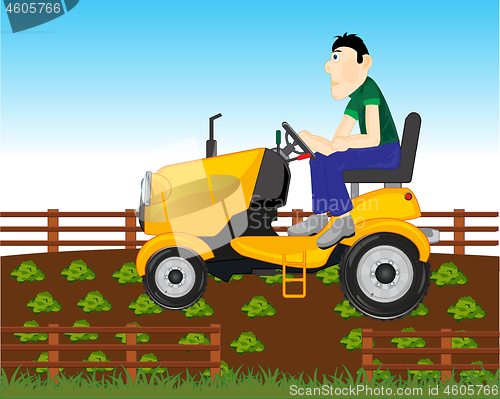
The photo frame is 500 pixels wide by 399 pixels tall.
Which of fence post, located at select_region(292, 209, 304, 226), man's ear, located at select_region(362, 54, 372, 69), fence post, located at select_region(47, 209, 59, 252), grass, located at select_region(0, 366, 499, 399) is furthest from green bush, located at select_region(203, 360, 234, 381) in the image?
fence post, located at select_region(47, 209, 59, 252)

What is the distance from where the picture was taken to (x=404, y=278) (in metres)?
4.99

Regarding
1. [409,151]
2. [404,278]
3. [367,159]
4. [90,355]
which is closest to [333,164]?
[367,159]

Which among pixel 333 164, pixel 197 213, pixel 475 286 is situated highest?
pixel 333 164

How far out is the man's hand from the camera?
16.6 feet

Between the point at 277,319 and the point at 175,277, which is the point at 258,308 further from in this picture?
the point at 175,277

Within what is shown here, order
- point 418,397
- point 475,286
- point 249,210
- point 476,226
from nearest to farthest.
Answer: point 418,397 → point 249,210 → point 475,286 → point 476,226

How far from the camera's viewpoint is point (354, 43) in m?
5.15

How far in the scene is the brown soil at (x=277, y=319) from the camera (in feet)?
19.0

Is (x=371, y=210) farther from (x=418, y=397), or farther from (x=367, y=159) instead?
(x=418, y=397)

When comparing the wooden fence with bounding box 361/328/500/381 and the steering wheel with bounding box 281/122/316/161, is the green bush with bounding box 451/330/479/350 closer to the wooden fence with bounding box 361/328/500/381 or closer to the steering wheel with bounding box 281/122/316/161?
the wooden fence with bounding box 361/328/500/381

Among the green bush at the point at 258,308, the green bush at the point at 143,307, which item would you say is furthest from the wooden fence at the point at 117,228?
the green bush at the point at 258,308

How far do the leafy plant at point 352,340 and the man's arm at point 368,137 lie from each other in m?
1.81

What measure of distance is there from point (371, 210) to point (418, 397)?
4.82ft

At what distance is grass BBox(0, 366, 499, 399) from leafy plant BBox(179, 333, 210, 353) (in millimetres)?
479
